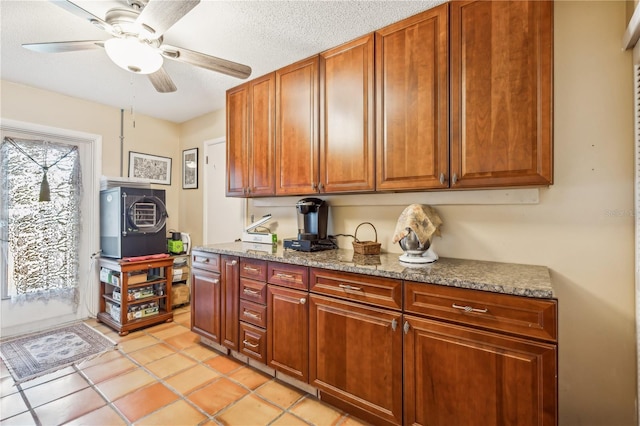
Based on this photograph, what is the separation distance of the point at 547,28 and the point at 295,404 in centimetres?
251

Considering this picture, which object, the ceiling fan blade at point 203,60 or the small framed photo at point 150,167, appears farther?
the small framed photo at point 150,167

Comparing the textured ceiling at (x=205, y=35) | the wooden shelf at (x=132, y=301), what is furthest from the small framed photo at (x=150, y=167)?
the wooden shelf at (x=132, y=301)

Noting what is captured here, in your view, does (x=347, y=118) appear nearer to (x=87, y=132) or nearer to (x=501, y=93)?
(x=501, y=93)

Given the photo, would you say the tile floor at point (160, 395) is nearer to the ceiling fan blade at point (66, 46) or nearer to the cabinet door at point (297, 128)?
the cabinet door at point (297, 128)

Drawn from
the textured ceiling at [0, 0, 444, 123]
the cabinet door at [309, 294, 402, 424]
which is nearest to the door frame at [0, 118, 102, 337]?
the textured ceiling at [0, 0, 444, 123]

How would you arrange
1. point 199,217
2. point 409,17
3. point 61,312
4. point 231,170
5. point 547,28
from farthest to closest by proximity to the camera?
point 199,217, point 61,312, point 231,170, point 409,17, point 547,28

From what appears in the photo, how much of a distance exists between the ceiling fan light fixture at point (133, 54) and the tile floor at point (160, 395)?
6.75ft

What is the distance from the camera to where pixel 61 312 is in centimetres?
315

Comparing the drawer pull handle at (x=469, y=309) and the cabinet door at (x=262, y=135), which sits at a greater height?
the cabinet door at (x=262, y=135)

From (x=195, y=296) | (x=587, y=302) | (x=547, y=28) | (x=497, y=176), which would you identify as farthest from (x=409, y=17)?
(x=195, y=296)

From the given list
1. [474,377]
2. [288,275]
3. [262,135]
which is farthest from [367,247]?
[262,135]

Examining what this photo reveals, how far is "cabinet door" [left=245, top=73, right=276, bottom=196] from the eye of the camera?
2518 mm

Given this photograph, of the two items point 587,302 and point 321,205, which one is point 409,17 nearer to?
point 321,205

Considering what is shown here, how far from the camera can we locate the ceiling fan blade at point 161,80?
1.98m
